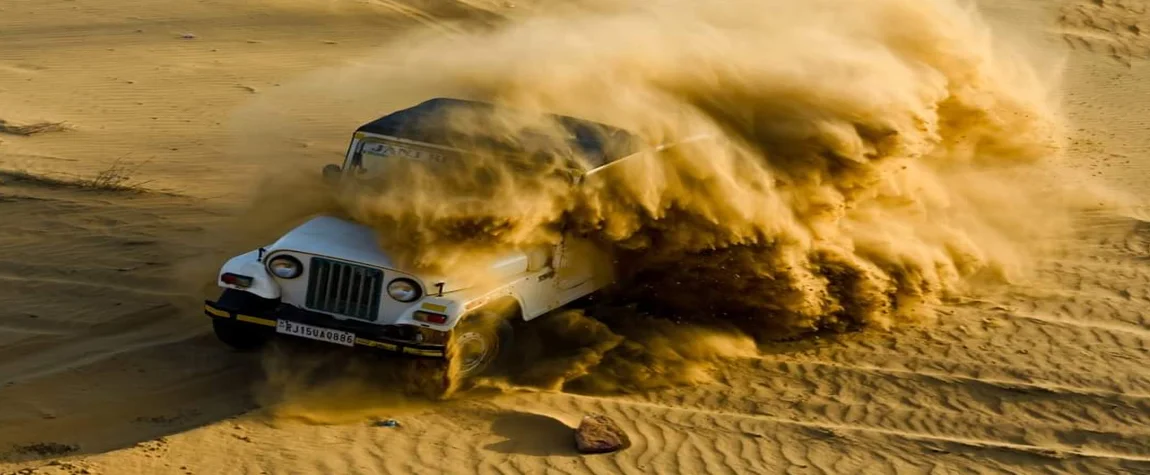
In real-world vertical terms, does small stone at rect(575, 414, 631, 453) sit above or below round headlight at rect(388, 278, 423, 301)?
below

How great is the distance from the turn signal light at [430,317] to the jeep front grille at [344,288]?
395 millimetres

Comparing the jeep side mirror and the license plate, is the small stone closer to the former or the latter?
the license plate

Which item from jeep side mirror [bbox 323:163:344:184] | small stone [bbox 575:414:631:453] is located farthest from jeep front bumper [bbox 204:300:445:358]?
jeep side mirror [bbox 323:163:344:184]

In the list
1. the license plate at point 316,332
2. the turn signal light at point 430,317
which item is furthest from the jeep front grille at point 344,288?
the turn signal light at point 430,317

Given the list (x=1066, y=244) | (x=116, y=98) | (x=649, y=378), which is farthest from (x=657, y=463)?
(x=116, y=98)

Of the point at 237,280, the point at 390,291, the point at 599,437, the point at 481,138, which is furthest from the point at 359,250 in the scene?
the point at 599,437

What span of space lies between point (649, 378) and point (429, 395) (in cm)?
161

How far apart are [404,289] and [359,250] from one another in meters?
0.50

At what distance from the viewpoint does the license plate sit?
8.90m

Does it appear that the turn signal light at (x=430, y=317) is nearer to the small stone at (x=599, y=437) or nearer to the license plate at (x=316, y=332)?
the license plate at (x=316, y=332)

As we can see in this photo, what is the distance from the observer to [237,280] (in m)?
9.31

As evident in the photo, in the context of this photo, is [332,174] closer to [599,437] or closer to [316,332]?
[316,332]

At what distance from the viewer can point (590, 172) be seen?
31.7 ft

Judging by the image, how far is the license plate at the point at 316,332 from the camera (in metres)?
8.90
